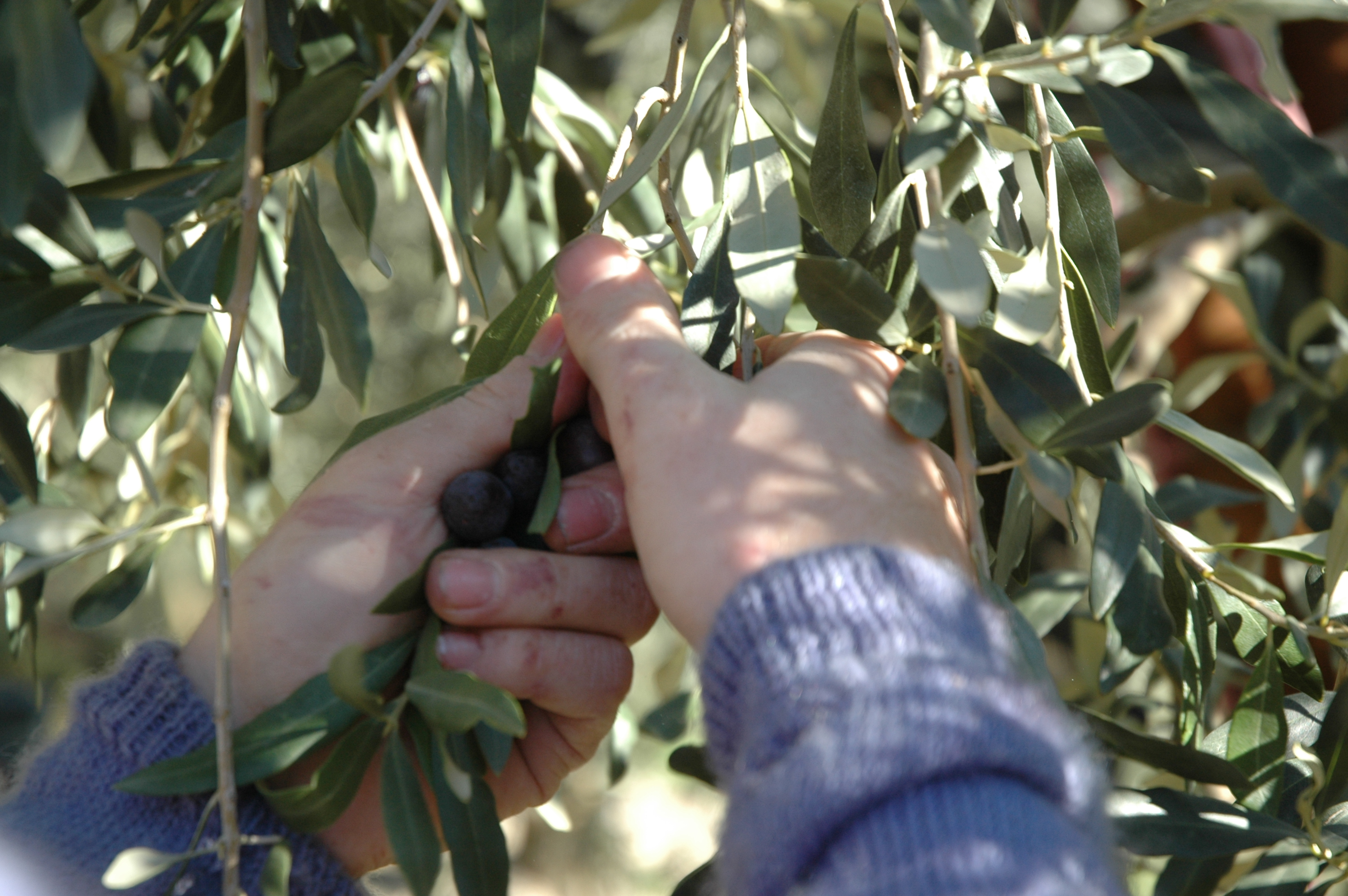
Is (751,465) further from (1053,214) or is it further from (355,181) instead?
(355,181)

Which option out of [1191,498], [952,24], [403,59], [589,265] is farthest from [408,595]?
[1191,498]

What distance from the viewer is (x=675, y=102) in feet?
2.13

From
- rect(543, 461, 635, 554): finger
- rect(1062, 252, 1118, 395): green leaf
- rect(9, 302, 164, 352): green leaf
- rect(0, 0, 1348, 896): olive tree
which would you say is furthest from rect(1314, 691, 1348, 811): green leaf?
rect(9, 302, 164, 352): green leaf

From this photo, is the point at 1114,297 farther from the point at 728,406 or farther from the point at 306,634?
the point at 306,634

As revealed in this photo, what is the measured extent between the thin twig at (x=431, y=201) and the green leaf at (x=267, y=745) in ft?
1.44

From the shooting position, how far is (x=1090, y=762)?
49 cm

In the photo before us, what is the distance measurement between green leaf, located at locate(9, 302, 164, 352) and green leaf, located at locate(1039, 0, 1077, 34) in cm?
53

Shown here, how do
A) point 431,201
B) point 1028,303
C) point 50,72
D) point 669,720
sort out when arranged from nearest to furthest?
point 50,72, point 1028,303, point 431,201, point 669,720

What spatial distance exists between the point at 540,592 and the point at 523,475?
0.25 feet

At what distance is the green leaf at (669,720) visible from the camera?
3.58 feet

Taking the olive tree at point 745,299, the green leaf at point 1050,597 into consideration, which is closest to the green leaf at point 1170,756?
the olive tree at point 745,299

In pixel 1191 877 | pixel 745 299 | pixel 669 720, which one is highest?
pixel 745 299

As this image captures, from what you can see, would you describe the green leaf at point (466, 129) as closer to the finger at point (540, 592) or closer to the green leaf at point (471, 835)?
the finger at point (540, 592)

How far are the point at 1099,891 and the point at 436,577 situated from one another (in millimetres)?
383
